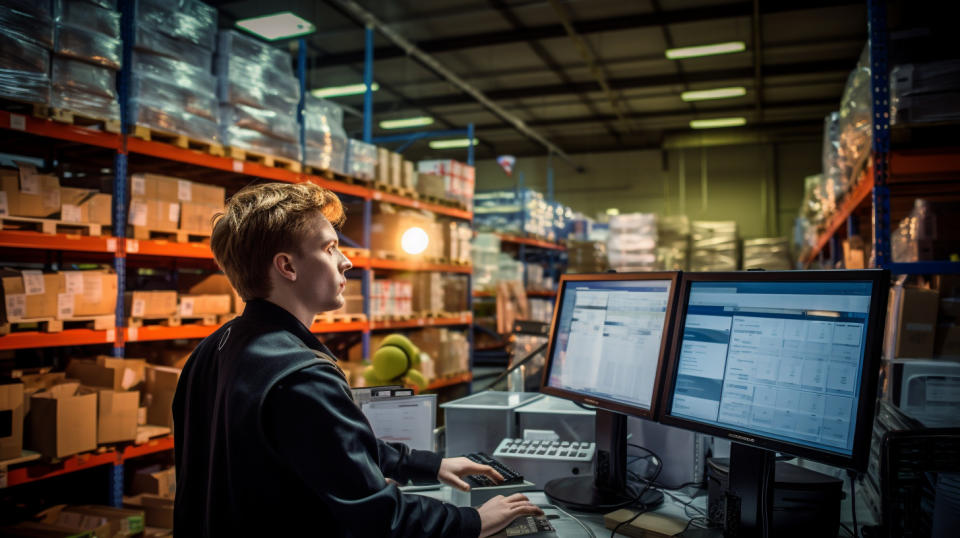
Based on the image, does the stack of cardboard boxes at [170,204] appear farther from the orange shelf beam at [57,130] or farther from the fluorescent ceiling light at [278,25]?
the fluorescent ceiling light at [278,25]

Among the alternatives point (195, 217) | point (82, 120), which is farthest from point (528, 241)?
point (82, 120)

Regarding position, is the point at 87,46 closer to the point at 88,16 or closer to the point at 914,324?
the point at 88,16

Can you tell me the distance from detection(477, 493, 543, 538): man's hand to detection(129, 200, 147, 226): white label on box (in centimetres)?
340

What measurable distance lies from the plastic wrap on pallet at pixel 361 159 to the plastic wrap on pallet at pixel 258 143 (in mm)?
719

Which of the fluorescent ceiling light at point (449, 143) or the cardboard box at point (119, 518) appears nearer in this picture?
the cardboard box at point (119, 518)

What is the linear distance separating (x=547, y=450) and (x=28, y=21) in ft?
11.7

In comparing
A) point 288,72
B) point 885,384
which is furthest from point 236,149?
point 885,384

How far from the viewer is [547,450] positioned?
7.06ft

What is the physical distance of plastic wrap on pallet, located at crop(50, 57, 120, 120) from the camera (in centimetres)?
347

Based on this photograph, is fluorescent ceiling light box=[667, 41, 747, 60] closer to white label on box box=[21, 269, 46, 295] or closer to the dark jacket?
white label on box box=[21, 269, 46, 295]

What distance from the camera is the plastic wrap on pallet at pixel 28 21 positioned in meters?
3.24

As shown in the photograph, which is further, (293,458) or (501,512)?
(501,512)

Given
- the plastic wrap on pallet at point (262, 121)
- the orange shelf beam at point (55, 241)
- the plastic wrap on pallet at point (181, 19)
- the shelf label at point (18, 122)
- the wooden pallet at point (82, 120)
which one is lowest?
the orange shelf beam at point (55, 241)

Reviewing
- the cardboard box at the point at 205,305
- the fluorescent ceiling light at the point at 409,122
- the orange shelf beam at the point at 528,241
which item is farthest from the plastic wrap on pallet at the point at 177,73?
the fluorescent ceiling light at the point at 409,122
